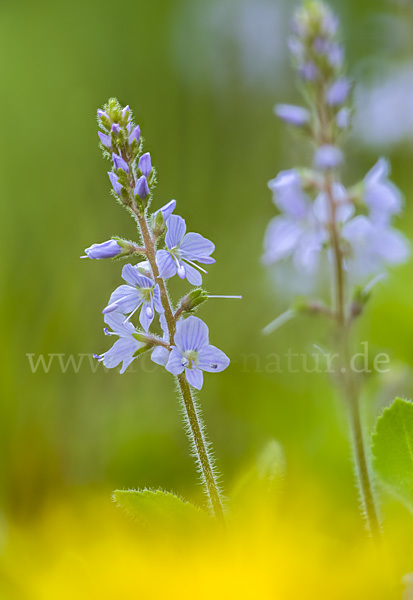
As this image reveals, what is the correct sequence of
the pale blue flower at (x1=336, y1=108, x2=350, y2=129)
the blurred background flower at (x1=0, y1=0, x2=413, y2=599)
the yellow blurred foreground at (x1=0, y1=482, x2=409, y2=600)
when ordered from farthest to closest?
the blurred background flower at (x1=0, y1=0, x2=413, y2=599) → the pale blue flower at (x1=336, y1=108, x2=350, y2=129) → the yellow blurred foreground at (x1=0, y1=482, x2=409, y2=600)

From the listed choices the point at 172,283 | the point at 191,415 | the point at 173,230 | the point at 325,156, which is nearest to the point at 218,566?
the point at 191,415

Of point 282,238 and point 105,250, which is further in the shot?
point 282,238

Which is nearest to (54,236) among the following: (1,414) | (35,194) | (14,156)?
(35,194)

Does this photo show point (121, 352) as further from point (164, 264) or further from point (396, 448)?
point (396, 448)

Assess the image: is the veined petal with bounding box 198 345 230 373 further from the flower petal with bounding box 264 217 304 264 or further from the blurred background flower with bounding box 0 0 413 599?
the flower petal with bounding box 264 217 304 264

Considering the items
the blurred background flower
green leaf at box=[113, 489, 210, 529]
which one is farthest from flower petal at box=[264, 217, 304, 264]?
green leaf at box=[113, 489, 210, 529]

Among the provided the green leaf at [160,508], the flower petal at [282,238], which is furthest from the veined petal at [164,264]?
the flower petal at [282,238]

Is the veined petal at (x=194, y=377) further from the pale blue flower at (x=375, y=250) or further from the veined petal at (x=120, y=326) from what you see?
the pale blue flower at (x=375, y=250)
